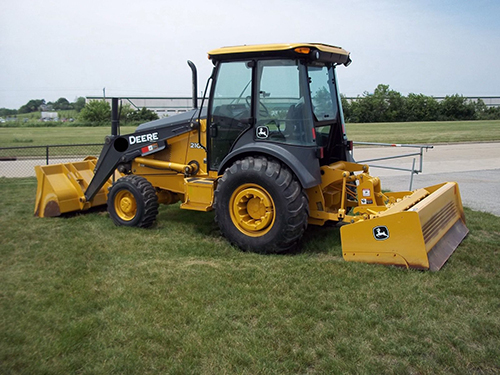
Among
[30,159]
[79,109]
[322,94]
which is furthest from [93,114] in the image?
[322,94]

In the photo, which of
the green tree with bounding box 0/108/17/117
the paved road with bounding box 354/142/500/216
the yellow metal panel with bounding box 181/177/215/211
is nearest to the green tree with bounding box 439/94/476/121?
the paved road with bounding box 354/142/500/216

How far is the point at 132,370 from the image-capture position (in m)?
3.60

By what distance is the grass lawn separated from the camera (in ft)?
12.1

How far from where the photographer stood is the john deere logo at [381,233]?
17.8 feet

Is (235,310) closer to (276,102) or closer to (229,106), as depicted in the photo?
(276,102)

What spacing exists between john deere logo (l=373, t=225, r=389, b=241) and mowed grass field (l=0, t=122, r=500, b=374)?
32 centimetres

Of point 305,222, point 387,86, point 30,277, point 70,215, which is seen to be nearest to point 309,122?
point 305,222

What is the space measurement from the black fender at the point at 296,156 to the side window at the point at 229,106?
1.33 ft

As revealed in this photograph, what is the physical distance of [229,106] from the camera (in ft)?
21.7

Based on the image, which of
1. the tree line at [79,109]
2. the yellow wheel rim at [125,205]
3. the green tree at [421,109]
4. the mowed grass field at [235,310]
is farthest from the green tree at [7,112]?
the mowed grass field at [235,310]

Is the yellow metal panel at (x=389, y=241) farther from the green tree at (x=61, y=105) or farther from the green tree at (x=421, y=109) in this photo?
the green tree at (x=61, y=105)

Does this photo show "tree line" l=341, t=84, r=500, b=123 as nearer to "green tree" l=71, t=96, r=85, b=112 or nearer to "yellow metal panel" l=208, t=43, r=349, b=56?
"green tree" l=71, t=96, r=85, b=112

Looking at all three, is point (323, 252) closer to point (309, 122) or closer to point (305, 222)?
point (305, 222)

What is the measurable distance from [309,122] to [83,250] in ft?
10.8
